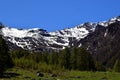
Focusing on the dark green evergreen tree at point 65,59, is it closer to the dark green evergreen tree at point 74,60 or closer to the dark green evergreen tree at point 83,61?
the dark green evergreen tree at point 74,60

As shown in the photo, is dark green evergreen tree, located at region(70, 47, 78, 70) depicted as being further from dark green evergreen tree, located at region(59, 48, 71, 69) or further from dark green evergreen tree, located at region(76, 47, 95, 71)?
dark green evergreen tree, located at region(59, 48, 71, 69)

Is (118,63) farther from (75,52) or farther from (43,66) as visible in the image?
(43,66)

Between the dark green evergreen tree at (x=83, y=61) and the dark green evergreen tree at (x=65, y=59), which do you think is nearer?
the dark green evergreen tree at (x=83, y=61)

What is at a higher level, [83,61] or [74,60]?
[74,60]

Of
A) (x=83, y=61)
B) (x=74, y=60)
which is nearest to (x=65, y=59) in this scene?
(x=74, y=60)

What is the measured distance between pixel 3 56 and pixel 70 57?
7739cm

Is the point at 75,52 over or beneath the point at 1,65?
over

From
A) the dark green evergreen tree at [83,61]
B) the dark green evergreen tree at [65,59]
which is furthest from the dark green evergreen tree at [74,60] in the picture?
the dark green evergreen tree at [65,59]

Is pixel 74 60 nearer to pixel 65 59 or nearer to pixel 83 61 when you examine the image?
pixel 83 61

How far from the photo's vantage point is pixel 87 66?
138 metres

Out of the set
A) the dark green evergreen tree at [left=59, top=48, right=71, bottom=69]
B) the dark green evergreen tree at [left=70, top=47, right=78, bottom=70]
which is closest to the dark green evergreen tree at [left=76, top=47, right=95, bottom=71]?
the dark green evergreen tree at [left=70, top=47, right=78, bottom=70]

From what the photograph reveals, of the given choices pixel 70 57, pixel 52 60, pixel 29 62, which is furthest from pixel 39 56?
pixel 29 62

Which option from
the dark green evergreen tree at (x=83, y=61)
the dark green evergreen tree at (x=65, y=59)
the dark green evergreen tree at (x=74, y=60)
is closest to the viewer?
the dark green evergreen tree at (x=83, y=61)

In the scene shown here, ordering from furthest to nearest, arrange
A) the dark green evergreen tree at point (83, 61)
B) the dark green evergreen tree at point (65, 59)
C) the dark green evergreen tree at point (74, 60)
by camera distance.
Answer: the dark green evergreen tree at point (65, 59) < the dark green evergreen tree at point (74, 60) < the dark green evergreen tree at point (83, 61)
